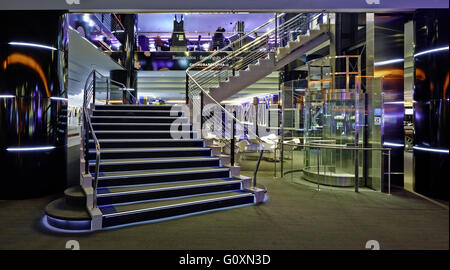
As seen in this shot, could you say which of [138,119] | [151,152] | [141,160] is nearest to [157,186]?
[141,160]

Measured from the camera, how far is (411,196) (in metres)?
5.04

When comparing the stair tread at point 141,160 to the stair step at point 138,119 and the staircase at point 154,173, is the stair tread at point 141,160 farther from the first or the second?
the stair step at point 138,119

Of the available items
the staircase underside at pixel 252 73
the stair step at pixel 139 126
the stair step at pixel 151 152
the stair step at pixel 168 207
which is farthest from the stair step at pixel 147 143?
the staircase underside at pixel 252 73

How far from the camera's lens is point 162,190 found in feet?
13.8

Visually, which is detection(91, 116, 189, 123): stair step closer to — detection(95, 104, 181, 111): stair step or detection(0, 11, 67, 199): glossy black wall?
detection(95, 104, 181, 111): stair step

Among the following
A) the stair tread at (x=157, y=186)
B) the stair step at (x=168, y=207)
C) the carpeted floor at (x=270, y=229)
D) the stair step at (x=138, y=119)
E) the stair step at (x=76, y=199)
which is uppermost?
the stair step at (x=138, y=119)

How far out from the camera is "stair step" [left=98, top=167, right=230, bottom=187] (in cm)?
428

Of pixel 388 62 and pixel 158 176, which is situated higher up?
pixel 388 62

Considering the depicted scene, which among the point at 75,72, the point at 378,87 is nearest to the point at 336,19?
the point at 378,87

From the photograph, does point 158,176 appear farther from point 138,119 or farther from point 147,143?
point 138,119

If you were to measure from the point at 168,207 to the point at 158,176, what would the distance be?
0.81 m

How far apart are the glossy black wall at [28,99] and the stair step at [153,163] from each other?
96 centimetres

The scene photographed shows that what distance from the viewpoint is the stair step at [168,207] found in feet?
11.5

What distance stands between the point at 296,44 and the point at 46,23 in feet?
20.5
